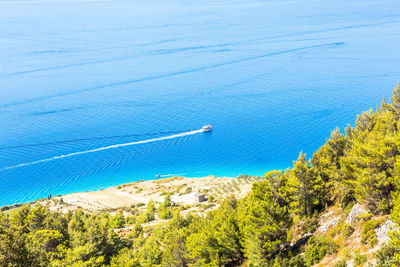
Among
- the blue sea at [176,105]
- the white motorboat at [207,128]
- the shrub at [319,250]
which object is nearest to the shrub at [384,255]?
the shrub at [319,250]

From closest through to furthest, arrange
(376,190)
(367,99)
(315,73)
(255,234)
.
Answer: (376,190) → (255,234) → (367,99) → (315,73)

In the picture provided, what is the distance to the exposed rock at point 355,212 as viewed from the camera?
22442 millimetres

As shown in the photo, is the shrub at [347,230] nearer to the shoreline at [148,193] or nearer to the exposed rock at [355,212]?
the exposed rock at [355,212]

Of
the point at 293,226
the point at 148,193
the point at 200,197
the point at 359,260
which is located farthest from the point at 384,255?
the point at 148,193

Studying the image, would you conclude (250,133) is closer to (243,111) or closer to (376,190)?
(243,111)

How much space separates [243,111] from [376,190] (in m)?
77.9

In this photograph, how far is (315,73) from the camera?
11806 centimetres

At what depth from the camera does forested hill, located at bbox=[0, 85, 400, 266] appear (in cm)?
1942

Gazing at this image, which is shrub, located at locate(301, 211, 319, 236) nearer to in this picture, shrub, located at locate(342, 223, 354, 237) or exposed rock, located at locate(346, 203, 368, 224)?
exposed rock, located at locate(346, 203, 368, 224)

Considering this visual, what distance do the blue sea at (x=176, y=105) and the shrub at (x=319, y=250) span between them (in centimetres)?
5222

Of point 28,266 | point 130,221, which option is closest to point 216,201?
point 130,221

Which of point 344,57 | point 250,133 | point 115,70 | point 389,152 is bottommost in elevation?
point 389,152

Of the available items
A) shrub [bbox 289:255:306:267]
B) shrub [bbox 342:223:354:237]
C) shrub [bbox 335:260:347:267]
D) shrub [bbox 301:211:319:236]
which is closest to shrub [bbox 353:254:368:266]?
shrub [bbox 335:260:347:267]

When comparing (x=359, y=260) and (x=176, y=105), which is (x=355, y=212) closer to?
(x=359, y=260)
